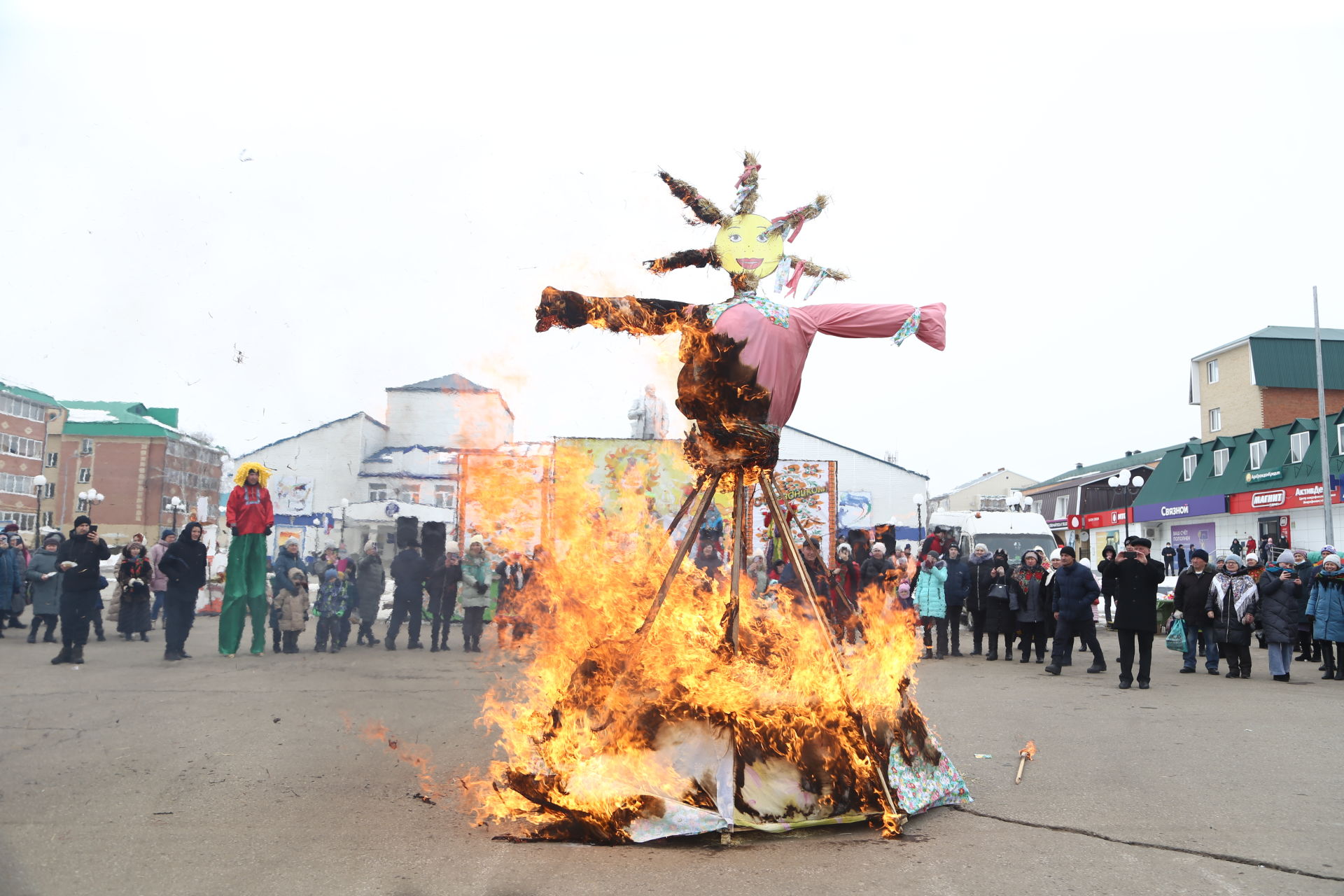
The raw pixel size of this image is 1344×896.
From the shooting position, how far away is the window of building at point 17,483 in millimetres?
14370

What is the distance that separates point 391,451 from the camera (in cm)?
720

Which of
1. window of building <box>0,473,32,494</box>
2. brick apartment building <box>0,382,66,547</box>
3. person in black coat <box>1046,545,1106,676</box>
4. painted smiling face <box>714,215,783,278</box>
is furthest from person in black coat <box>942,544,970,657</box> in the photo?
window of building <box>0,473,32,494</box>

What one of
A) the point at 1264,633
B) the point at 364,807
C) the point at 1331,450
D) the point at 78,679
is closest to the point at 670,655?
the point at 364,807

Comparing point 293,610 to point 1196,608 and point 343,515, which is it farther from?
point 1196,608

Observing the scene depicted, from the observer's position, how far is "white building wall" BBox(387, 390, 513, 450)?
6.02 meters

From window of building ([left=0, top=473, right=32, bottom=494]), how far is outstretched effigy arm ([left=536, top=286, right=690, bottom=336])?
12369 millimetres

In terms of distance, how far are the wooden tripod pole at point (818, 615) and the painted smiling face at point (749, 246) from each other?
119 centimetres

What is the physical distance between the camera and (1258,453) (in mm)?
35875

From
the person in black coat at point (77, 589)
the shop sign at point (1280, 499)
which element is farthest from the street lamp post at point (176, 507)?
the shop sign at point (1280, 499)

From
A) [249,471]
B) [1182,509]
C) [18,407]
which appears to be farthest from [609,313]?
[1182,509]

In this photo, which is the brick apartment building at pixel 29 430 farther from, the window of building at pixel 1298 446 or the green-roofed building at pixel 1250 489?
the window of building at pixel 1298 446

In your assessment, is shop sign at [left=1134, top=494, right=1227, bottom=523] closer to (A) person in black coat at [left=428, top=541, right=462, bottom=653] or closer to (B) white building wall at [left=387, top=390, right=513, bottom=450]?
(A) person in black coat at [left=428, top=541, right=462, bottom=653]

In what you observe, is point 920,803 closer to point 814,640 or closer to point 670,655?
point 814,640

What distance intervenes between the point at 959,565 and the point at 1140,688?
4035 millimetres
